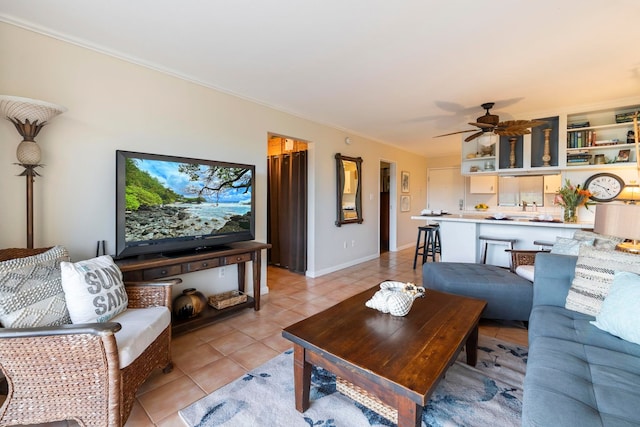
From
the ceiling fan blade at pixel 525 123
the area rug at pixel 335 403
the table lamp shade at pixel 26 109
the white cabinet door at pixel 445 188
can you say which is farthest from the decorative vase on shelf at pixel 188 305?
the white cabinet door at pixel 445 188

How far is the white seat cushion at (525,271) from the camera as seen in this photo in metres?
2.70

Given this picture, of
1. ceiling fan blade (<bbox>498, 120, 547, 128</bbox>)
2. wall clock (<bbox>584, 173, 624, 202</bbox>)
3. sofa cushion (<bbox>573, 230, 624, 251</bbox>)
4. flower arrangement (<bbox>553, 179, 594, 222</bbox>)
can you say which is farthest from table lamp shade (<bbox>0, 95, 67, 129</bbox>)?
wall clock (<bbox>584, 173, 624, 202</bbox>)

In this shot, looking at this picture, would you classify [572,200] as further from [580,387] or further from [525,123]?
[580,387]

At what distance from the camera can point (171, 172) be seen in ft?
8.13

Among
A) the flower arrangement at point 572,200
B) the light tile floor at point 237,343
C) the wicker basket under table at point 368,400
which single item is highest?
the flower arrangement at point 572,200

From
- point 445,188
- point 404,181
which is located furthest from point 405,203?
point 445,188

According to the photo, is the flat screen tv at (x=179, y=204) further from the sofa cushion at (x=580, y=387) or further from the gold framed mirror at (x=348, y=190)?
the sofa cushion at (x=580, y=387)

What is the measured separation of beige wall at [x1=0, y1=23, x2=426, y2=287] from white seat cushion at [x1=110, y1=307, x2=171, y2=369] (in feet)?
3.03

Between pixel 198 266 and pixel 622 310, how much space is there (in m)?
2.85

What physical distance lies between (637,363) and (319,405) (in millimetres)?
1548

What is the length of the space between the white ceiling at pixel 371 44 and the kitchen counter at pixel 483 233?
163 cm

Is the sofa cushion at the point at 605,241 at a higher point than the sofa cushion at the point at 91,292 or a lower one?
higher

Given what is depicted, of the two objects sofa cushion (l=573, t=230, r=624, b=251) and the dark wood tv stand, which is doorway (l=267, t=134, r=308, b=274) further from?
sofa cushion (l=573, t=230, r=624, b=251)

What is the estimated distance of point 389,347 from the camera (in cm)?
139
